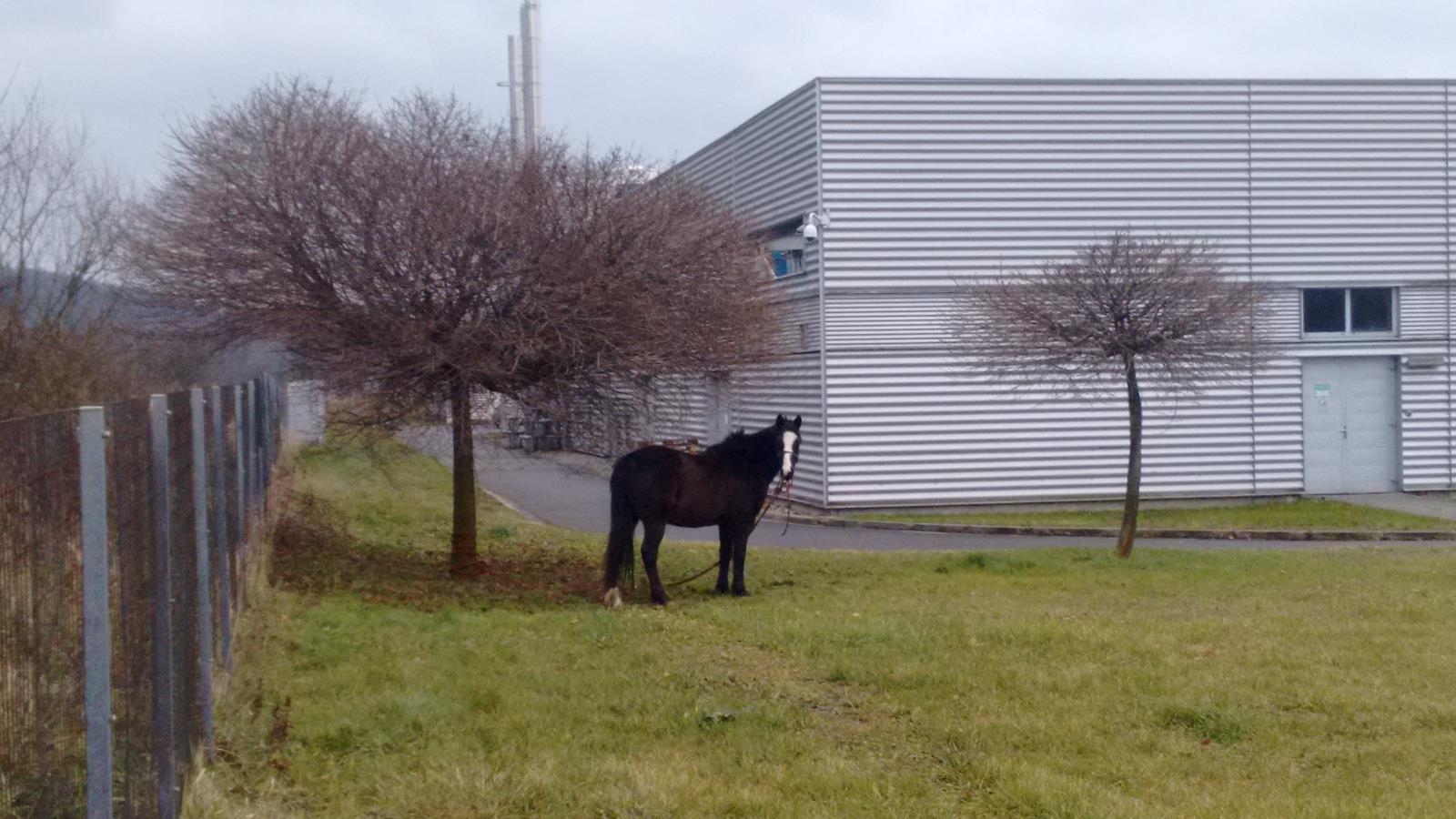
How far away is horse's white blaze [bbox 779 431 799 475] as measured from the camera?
1331 cm

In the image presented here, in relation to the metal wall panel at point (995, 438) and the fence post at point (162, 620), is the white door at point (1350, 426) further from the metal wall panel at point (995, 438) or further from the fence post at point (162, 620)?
the fence post at point (162, 620)

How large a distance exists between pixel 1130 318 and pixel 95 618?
13861 mm

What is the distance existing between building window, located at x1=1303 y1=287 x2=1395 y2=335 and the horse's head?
55.2ft

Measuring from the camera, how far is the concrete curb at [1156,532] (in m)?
21.7

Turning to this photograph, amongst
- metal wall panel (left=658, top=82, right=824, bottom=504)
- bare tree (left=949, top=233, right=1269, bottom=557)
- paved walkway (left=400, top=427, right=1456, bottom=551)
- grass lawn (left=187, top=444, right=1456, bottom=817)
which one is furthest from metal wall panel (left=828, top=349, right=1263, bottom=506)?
grass lawn (left=187, top=444, right=1456, bottom=817)

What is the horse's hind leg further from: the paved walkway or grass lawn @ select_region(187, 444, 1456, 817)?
the paved walkway

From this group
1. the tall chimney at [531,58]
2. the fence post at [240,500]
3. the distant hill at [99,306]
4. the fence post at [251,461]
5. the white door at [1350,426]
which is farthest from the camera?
the tall chimney at [531,58]

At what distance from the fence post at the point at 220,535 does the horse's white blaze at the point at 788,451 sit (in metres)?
5.92

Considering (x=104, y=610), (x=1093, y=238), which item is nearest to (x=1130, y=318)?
(x=1093, y=238)

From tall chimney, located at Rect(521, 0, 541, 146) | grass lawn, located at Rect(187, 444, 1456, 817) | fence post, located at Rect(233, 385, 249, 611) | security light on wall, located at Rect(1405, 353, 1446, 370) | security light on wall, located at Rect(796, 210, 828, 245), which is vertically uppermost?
tall chimney, located at Rect(521, 0, 541, 146)

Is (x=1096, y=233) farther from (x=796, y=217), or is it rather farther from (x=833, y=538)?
(x=833, y=538)

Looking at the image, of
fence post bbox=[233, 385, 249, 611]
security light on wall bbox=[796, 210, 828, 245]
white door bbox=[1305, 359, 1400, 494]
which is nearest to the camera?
fence post bbox=[233, 385, 249, 611]

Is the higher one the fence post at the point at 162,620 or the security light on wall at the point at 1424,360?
the security light on wall at the point at 1424,360

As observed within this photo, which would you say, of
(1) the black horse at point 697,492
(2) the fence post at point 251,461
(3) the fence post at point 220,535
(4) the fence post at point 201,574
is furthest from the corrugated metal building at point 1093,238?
(4) the fence post at point 201,574
